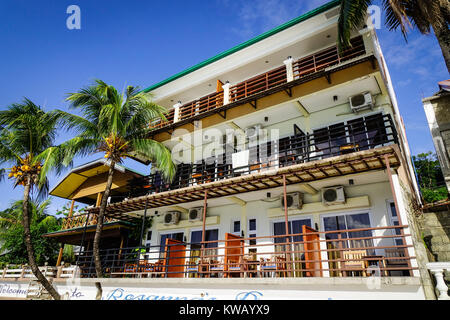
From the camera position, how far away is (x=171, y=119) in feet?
56.2

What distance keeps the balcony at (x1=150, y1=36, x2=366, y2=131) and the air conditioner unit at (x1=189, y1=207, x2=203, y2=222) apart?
4225mm

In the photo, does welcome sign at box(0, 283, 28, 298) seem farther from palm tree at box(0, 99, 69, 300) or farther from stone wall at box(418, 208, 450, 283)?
stone wall at box(418, 208, 450, 283)

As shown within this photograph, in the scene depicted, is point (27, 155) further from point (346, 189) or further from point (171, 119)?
point (346, 189)

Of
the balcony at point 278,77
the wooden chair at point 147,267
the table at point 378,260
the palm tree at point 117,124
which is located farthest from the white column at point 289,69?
the wooden chair at point 147,267

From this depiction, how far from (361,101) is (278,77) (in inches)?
144

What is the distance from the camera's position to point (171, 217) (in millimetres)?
14625

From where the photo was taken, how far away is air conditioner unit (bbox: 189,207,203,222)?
13.5 meters

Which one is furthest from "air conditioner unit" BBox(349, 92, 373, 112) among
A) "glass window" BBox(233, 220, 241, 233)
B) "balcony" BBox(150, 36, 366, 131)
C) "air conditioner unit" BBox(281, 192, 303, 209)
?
"glass window" BBox(233, 220, 241, 233)

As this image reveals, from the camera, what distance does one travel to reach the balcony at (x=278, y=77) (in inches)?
454

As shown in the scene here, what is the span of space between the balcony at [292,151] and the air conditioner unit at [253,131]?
53 cm

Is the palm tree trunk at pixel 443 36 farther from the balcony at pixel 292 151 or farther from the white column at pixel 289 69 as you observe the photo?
the white column at pixel 289 69

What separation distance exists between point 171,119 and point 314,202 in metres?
9.68
